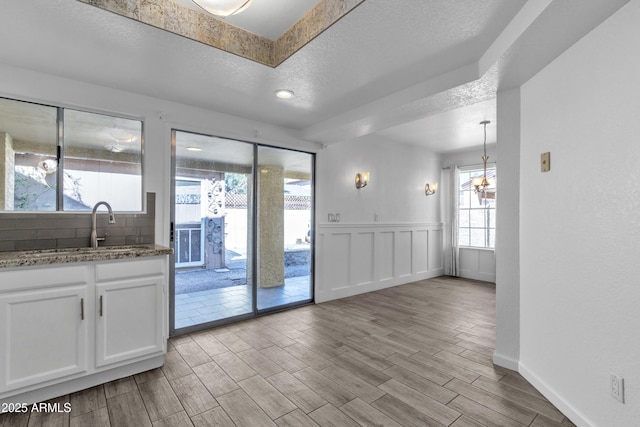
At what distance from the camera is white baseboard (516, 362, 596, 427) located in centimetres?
180

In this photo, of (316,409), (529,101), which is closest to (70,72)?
(316,409)

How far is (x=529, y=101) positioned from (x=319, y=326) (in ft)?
9.43

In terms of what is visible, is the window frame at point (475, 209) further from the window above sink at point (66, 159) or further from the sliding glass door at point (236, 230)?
the window above sink at point (66, 159)

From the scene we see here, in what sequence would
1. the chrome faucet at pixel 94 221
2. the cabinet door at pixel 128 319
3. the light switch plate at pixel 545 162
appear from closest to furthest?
the light switch plate at pixel 545 162 → the cabinet door at pixel 128 319 → the chrome faucet at pixel 94 221

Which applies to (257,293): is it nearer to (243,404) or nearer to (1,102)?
(243,404)

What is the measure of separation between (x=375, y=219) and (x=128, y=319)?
3725 mm

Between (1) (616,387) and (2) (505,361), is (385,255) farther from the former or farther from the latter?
(1) (616,387)

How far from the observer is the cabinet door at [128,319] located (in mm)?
2254

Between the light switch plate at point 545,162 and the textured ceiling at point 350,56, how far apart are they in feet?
1.99

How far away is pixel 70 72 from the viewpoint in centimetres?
251

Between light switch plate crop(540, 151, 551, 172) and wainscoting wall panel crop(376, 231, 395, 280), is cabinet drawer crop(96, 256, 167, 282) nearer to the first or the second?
light switch plate crop(540, 151, 551, 172)

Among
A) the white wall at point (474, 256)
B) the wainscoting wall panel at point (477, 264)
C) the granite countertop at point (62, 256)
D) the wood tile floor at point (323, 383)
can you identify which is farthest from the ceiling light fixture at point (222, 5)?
the wainscoting wall panel at point (477, 264)

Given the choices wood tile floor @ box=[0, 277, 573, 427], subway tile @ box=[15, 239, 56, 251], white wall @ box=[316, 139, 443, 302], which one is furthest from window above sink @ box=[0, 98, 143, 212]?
white wall @ box=[316, 139, 443, 302]

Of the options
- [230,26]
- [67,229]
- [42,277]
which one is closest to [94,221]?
[67,229]
